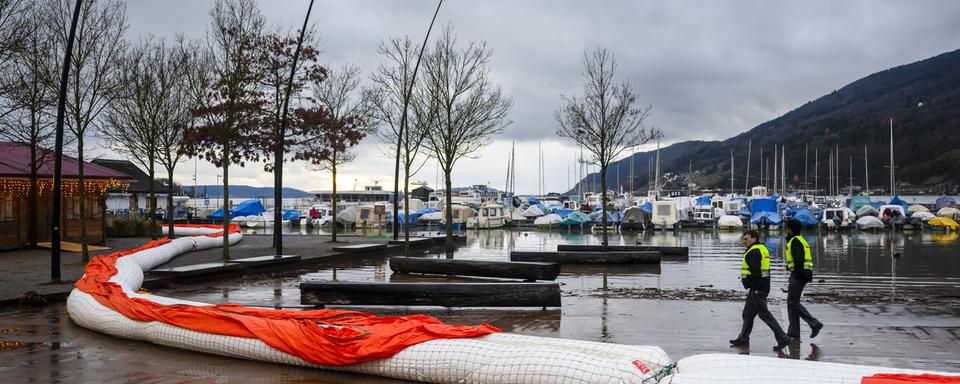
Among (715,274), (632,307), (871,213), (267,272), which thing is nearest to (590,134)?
(715,274)

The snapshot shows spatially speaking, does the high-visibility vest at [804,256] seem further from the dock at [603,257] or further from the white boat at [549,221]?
the white boat at [549,221]

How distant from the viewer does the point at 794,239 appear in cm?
1082

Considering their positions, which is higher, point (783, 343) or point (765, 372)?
point (765, 372)

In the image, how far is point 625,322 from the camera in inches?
494

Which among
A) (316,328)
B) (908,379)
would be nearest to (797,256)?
(908,379)

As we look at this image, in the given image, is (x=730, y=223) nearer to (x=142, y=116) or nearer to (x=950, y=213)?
(x=950, y=213)

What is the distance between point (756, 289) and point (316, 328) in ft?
19.9

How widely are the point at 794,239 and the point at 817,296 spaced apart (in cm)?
622

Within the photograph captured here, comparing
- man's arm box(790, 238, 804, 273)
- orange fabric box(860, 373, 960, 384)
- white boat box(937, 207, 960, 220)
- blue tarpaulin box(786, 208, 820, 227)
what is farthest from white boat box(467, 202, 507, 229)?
orange fabric box(860, 373, 960, 384)

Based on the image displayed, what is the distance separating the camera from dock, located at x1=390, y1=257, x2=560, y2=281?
18250 millimetres

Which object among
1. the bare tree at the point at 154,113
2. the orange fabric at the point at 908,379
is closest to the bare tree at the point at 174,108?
the bare tree at the point at 154,113

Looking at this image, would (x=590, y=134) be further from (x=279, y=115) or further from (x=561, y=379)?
(x=561, y=379)

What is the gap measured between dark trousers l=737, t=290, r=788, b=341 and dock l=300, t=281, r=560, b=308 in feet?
12.6

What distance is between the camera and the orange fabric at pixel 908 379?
19.8ft
